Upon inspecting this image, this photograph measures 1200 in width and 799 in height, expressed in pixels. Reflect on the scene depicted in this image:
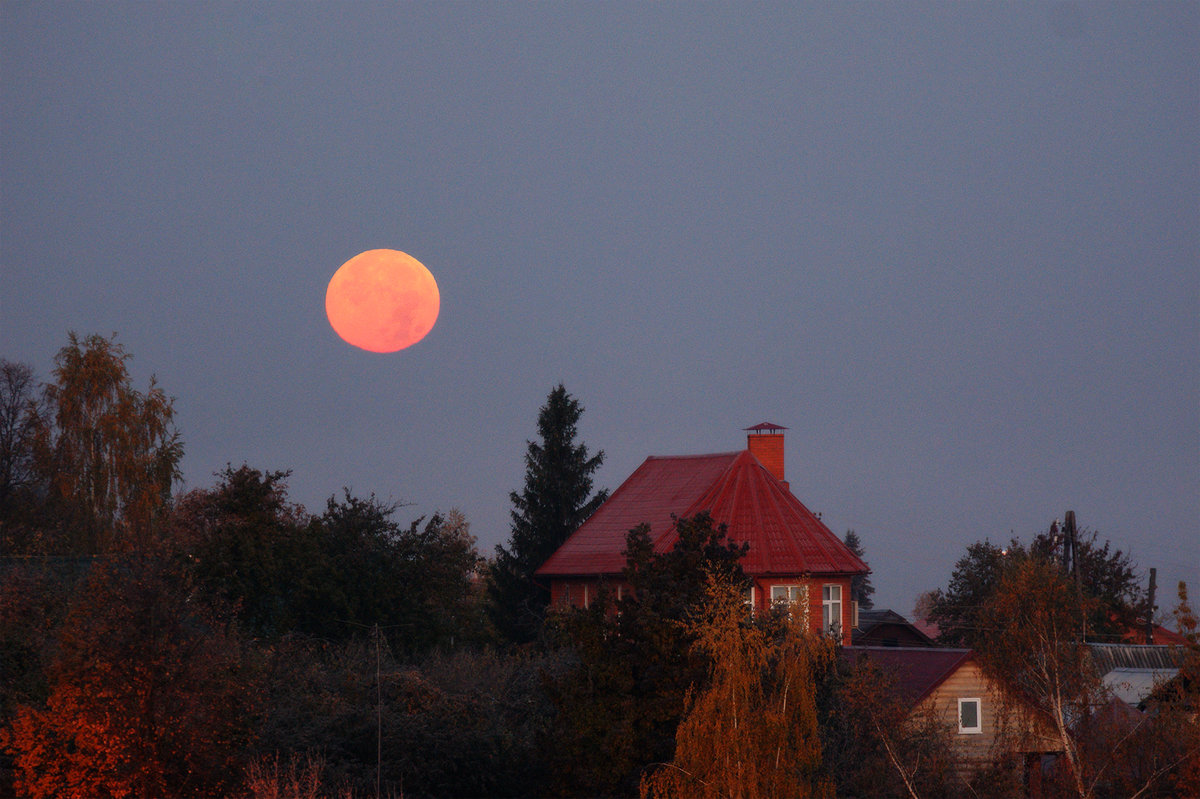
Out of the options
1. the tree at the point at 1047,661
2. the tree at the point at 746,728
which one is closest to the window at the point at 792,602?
the tree at the point at 746,728

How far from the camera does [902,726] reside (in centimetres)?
2717

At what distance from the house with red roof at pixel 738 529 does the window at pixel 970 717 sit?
20.2 ft

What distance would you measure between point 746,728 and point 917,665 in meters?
16.6

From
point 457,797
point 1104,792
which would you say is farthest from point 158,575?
point 1104,792

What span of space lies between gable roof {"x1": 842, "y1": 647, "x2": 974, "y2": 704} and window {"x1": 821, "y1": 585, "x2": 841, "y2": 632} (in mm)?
6400

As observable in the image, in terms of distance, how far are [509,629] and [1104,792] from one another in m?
23.5

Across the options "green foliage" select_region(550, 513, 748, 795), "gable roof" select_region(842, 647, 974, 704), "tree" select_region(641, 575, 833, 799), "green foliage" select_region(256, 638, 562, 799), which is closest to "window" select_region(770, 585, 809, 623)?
"tree" select_region(641, 575, 833, 799)

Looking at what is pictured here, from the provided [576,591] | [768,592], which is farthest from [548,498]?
[768,592]

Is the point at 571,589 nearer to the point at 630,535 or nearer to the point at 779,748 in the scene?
the point at 630,535

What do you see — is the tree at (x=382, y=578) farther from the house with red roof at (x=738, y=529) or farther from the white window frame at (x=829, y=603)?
the white window frame at (x=829, y=603)

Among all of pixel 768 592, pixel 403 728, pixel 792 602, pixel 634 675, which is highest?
pixel 768 592

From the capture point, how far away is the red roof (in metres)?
40.8

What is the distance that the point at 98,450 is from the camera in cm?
4450

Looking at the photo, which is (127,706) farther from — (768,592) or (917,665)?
(768,592)
